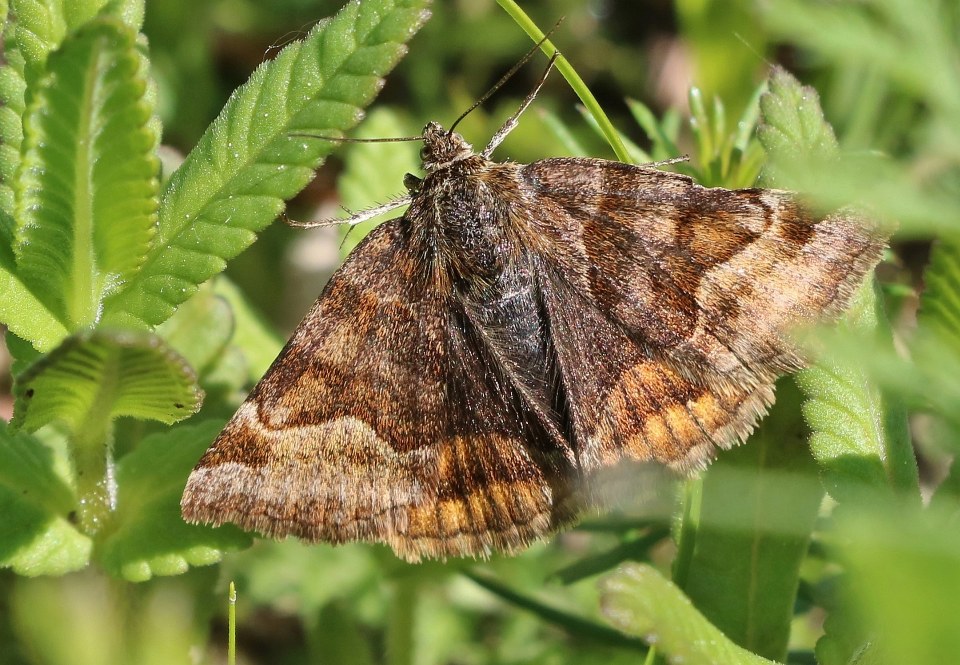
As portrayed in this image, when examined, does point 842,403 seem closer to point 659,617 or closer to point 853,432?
point 853,432

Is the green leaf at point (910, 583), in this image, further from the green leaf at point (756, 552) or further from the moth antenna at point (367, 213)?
the moth antenna at point (367, 213)

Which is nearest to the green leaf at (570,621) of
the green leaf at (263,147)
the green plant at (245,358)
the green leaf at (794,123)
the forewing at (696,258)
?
the green plant at (245,358)

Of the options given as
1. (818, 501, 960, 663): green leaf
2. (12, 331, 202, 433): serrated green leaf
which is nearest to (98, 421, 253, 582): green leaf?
(12, 331, 202, 433): serrated green leaf

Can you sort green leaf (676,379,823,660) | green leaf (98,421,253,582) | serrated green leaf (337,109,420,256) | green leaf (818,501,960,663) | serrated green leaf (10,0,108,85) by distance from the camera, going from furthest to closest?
serrated green leaf (337,109,420,256) → green leaf (676,379,823,660) → green leaf (98,421,253,582) → serrated green leaf (10,0,108,85) → green leaf (818,501,960,663)

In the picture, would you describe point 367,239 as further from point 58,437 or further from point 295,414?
point 58,437

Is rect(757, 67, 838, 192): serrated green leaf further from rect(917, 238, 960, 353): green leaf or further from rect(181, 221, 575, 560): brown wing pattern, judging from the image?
rect(181, 221, 575, 560): brown wing pattern
